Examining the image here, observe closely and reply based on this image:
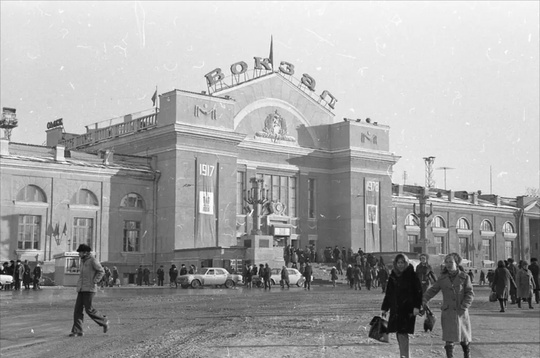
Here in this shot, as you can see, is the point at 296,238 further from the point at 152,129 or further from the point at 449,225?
the point at 449,225

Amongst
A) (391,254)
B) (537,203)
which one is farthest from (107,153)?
(537,203)

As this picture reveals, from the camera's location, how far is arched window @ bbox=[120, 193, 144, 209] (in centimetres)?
5253

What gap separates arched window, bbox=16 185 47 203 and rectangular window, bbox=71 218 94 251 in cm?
249

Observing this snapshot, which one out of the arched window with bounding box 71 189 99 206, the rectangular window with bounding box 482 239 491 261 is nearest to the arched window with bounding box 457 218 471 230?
the rectangular window with bounding box 482 239 491 261

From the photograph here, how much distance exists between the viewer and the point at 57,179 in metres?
49.0

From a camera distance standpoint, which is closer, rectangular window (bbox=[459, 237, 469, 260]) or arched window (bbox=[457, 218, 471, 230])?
rectangular window (bbox=[459, 237, 469, 260])

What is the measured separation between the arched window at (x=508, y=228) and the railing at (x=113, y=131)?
1561 inches

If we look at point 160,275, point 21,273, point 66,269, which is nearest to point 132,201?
point 160,275

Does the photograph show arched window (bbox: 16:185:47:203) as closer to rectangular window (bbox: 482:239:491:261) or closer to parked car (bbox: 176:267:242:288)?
parked car (bbox: 176:267:242:288)

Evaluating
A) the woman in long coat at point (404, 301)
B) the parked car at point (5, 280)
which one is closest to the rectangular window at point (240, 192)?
the parked car at point (5, 280)

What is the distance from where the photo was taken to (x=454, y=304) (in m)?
11.8

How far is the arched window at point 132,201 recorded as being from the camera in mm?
52531

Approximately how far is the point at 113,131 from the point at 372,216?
20660 mm

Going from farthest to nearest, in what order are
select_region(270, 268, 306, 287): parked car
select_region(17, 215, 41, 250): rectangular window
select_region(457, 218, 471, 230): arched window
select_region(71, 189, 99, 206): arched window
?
select_region(457, 218, 471, 230): arched window, select_region(71, 189, 99, 206): arched window, select_region(17, 215, 41, 250): rectangular window, select_region(270, 268, 306, 287): parked car
